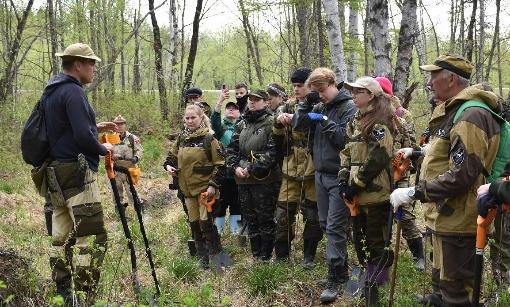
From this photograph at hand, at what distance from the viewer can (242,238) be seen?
265 inches

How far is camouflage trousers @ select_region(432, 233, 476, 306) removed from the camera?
3.30 m

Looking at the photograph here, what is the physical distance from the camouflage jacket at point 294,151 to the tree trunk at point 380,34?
2244mm

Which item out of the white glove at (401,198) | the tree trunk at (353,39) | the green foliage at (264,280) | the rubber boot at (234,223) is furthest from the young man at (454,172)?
the tree trunk at (353,39)

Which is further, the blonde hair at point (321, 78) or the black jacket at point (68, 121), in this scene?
the blonde hair at point (321, 78)

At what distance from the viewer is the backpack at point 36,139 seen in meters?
4.21

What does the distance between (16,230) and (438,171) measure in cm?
675

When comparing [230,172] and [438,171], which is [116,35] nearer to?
[230,172]

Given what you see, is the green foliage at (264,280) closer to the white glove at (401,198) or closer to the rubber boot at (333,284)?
the rubber boot at (333,284)

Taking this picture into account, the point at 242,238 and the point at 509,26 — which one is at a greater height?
the point at 509,26

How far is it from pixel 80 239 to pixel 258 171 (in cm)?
220

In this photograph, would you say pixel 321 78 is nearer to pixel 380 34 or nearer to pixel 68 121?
pixel 68 121

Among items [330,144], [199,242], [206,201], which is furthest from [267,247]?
[330,144]

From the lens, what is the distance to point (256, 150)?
18.9 feet

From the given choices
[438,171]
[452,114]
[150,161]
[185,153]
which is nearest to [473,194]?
[438,171]
